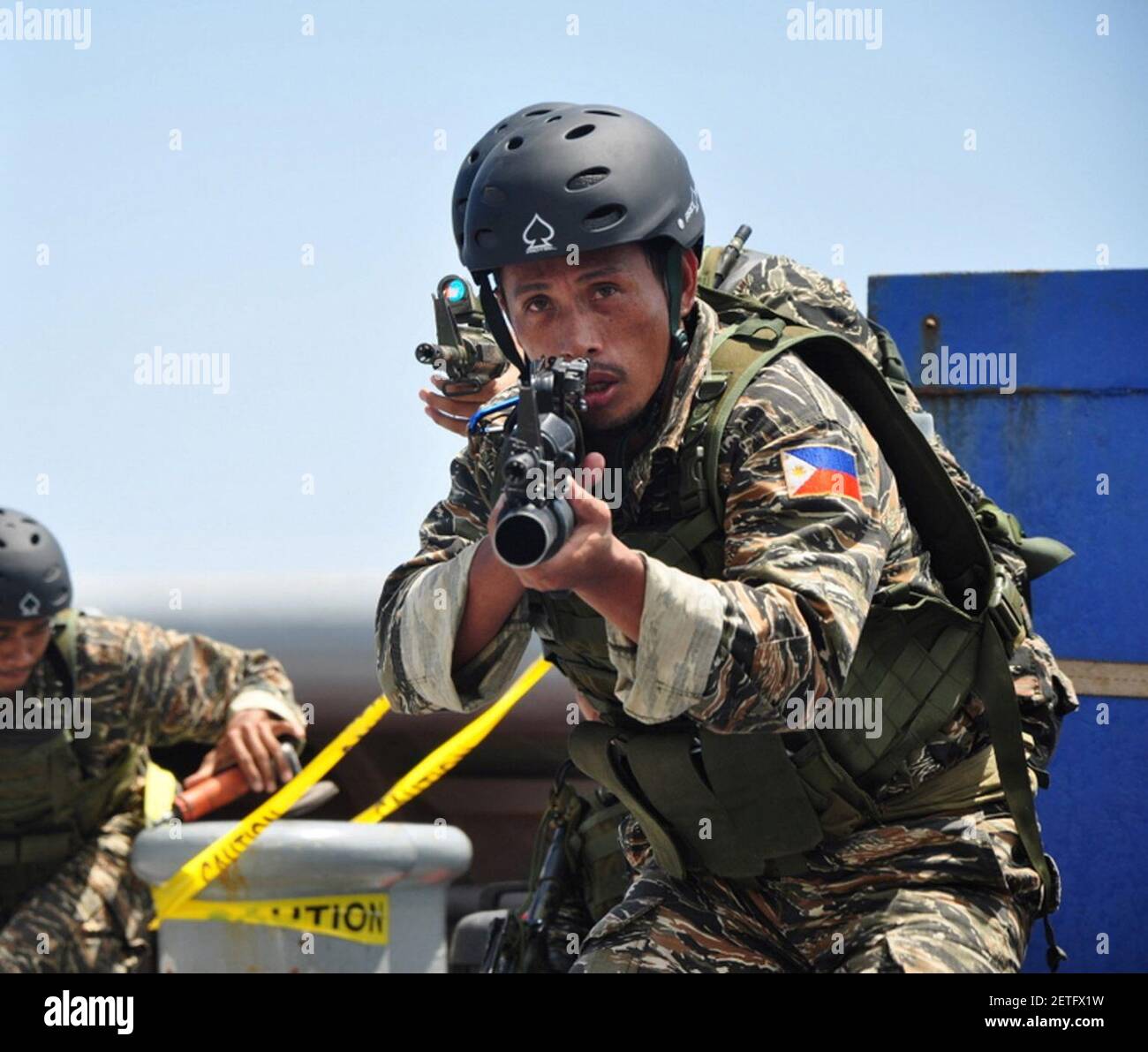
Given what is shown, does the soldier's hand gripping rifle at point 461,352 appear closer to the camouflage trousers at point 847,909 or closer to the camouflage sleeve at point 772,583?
the camouflage sleeve at point 772,583

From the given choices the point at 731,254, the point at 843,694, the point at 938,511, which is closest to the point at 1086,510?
the point at 731,254

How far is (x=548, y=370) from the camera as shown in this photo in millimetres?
2916

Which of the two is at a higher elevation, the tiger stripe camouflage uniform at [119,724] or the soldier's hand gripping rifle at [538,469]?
the soldier's hand gripping rifle at [538,469]

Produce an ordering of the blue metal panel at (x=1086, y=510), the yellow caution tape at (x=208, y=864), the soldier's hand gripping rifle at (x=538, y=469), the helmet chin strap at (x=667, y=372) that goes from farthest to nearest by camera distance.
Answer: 1. the yellow caution tape at (x=208, y=864)
2. the blue metal panel at (x=1086, y=510)
3. the helmet chin strap at (x=667, y=372)
4. the soldier's hand gripping rifle at (x=538, y=469)

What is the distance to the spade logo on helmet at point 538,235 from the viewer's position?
3.19m

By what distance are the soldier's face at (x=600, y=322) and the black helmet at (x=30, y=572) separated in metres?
4.01

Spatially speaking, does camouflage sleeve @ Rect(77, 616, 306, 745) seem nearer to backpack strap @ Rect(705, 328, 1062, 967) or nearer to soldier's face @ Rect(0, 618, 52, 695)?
soldier's face @ Rect(0, 618, 52, 695)

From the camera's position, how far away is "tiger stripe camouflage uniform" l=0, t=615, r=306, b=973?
688 centimetres

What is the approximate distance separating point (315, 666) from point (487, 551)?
5.92 m

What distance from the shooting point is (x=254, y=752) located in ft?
21.8

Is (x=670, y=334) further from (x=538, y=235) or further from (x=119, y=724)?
(x=119, y=724)

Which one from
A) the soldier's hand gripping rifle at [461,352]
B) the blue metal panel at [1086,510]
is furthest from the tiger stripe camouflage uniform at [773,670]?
the blue metal panel at [1086,510]

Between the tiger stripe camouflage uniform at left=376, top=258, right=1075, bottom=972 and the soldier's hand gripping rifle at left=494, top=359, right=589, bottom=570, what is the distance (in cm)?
23

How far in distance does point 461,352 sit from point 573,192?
4.01 feet
